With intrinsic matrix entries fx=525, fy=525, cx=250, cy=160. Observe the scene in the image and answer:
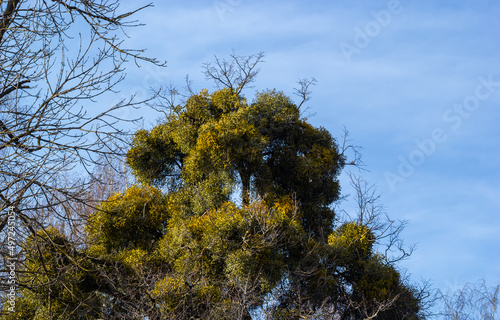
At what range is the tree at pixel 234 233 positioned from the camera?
12.4 metres

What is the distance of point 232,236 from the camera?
13148 mm

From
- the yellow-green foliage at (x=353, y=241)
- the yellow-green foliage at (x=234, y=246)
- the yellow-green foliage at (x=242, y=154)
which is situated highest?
the yellow-green foliage at (x=242, y=154)

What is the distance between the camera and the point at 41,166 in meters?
5.38

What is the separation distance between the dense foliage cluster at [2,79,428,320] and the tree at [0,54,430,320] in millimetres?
35

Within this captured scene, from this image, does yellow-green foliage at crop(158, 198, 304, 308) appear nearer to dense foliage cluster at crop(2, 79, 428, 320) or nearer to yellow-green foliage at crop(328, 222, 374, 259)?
dense foliage cluster at crop(2, 79, 428, 320)

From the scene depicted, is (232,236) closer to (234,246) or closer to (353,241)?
(234,246)

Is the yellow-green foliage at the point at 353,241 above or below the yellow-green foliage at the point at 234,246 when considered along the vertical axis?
above

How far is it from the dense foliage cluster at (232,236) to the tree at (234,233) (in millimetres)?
35

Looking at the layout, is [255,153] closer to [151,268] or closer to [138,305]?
[151,268]

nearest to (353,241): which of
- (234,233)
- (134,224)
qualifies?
(234,233)

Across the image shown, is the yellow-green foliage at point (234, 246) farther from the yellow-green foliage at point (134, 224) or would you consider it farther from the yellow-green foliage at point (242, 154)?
the yellow-green foliage at point (242, 154)

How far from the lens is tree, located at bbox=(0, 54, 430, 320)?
12.4 metres

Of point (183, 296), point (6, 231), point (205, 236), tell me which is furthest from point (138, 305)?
point (6, 231)

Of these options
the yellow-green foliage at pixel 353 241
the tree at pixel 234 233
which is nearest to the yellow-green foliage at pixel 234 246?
the tree at pixel 234 233
